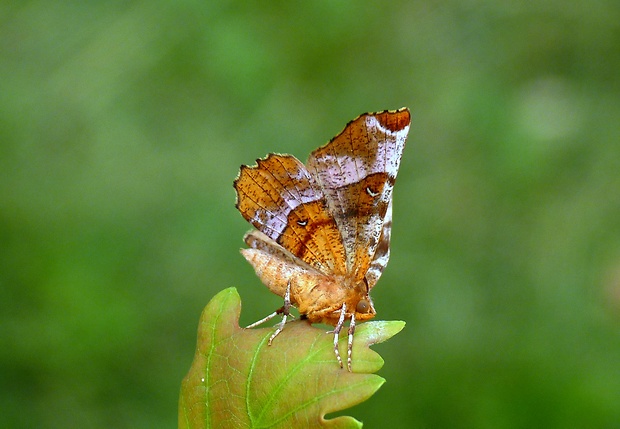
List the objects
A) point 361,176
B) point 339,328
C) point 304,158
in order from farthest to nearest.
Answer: point 304,158
point 361,176
point 339,328

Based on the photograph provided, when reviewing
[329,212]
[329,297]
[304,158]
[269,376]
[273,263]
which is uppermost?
[304,158]

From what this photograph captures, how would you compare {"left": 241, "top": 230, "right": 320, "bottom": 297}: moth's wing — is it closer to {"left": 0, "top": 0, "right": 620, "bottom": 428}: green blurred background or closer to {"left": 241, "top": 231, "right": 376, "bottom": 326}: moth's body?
{"left": 241, "top": 231, "right": 376, "bottom": 326}: moth's body

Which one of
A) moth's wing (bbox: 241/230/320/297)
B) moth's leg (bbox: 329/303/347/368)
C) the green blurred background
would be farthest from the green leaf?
the green blurred background

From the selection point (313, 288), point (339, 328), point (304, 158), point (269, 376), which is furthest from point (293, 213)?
point (304, 158)

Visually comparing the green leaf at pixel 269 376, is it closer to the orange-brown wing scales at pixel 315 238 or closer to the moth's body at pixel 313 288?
the moth's body at pixel 313 288

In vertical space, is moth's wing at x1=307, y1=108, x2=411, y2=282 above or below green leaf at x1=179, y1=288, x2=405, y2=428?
above

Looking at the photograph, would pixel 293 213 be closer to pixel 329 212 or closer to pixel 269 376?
pixel 329 212

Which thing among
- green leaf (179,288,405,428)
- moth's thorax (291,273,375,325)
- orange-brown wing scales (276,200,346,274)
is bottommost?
green leaf (179,288,405,428)
